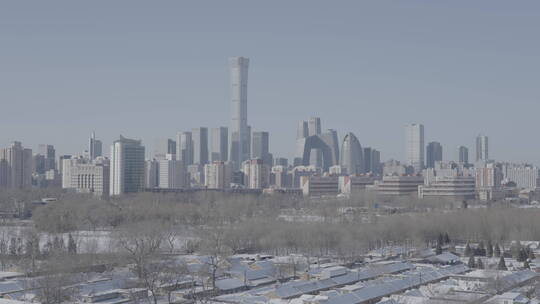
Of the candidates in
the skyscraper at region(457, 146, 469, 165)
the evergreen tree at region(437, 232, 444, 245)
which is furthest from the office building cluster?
the evergreen tree at region(437, 232, 444, 245)

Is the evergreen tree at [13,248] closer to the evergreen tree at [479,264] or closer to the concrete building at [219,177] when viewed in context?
the evergreen tree at [479,264]

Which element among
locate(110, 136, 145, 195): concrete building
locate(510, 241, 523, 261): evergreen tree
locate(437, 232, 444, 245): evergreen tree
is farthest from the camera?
locate(110, 136, 145, 195): concrete building

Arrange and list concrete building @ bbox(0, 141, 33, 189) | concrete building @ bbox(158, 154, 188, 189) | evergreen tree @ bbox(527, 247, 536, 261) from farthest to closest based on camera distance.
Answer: concrete building @ bbox(158, 154, 188, 189), concrete building @ bbox(0, 141, 33, 189), evergreen tree @ bbox(527, 247, 536, 261)

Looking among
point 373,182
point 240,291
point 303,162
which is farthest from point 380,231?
point 303,162

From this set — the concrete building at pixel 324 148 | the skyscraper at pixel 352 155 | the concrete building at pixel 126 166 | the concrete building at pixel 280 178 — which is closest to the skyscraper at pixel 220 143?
the concrete building at pixel 324 148

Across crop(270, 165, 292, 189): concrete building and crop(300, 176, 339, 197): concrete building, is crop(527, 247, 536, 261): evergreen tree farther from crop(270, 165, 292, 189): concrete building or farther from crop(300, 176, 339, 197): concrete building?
crop(270, 165, 292, 189): concrete building
